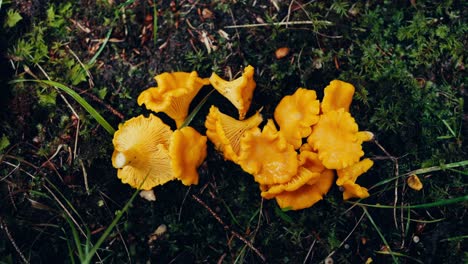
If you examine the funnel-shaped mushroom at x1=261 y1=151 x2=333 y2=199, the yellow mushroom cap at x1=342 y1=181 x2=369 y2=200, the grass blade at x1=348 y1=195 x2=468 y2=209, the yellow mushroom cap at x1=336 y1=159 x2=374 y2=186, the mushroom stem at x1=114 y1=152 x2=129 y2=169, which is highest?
the mushroom stem at x1=114 y1=152 x2=129 y2=169

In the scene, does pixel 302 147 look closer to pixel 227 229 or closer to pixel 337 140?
pixel 337 140

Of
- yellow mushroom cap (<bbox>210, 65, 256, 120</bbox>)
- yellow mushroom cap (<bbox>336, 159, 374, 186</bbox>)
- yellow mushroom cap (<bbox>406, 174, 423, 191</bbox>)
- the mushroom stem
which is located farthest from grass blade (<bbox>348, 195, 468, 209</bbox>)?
the mushroom stem

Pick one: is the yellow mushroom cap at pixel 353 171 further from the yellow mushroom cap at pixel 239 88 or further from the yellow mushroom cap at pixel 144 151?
the yellow mushroom cap at pixel 144 151

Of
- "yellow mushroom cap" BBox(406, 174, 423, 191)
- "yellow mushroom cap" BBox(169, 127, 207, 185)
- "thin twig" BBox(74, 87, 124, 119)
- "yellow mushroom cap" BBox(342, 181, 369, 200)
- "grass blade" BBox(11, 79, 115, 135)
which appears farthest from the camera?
"thin twig" BBox(74, 87, 124, 119)

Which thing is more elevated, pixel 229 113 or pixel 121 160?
pixel 121 160

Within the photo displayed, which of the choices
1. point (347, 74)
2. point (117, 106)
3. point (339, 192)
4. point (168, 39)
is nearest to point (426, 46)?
point (347, 74)

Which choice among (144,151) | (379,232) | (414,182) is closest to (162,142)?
(144,151)

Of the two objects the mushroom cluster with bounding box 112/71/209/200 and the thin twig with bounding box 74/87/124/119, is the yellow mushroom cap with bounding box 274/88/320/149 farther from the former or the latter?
the thin twig with bounding box 74/87/124/119

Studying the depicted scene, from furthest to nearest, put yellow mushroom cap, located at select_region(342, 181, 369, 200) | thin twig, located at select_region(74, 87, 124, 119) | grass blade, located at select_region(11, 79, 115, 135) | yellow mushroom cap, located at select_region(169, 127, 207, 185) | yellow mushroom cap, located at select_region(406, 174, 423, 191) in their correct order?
thin twig, located at select_region(74, 87, 124, 119) → yellow mushroom cap, located at select_region(406, 174, 423, 191) → grass blade, located at select_region(11, 79, 115, 135) → yellow mushroom cap, located at select_region(342, 181, 369, 200) → yellow mushroom cap, located at select_region(169, 127, 207, 185)
